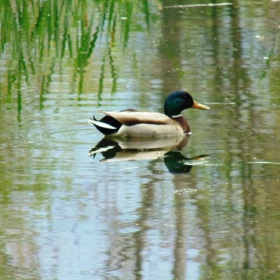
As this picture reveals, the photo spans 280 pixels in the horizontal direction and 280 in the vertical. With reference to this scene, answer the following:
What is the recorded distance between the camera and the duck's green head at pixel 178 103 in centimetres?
981

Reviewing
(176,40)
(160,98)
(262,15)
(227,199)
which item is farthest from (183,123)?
(262,15)

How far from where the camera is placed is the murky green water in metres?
5.66

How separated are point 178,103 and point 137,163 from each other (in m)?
1.95

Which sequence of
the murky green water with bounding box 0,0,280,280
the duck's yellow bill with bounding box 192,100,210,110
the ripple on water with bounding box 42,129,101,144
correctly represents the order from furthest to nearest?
the duck's yellow bill with bounding box 192,100,210,110 → the ripple on water with bounding box 42,129,101,144 → the murky green water with bounding box 0,0,280,280

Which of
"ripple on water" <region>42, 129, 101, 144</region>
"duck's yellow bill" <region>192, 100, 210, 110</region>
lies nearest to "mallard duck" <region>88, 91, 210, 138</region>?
"duck's yellow bill" <region>192, 100, 210, 110</region>

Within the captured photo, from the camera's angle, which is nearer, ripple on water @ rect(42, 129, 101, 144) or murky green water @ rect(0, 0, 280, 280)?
murky green water @ rect(0, 0, 280, 280)

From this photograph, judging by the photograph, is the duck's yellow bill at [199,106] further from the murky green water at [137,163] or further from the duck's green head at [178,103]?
the murky green water at [137,163]

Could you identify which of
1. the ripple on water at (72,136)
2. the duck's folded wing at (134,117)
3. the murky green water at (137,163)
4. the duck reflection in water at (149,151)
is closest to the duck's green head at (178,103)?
the murky green water at (137,163)

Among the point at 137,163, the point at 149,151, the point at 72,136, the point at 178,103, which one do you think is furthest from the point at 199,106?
the point at 137,163

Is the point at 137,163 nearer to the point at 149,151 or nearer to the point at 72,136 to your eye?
the point at 149,151

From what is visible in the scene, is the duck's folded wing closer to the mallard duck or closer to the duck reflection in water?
the mallard duck

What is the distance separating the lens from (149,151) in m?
8.69

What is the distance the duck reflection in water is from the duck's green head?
474 mm

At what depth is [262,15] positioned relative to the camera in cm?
1609
